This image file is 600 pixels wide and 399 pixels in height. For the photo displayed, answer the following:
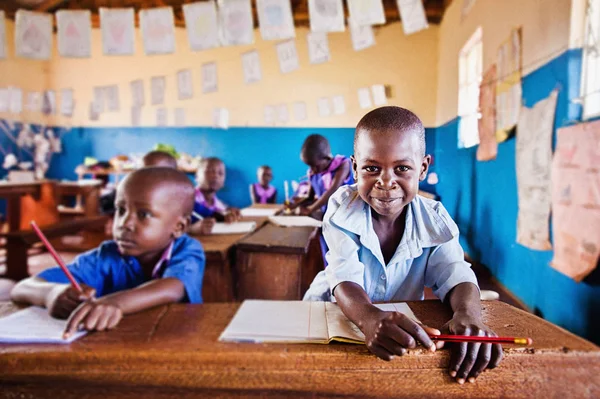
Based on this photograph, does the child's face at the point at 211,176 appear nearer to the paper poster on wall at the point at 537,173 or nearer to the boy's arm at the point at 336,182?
the paper poster on wall at the point at 537,173

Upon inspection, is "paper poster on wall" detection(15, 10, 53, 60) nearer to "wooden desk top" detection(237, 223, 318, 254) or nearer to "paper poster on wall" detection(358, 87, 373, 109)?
"wooden desk top" detection(237, 223, 318, 254)

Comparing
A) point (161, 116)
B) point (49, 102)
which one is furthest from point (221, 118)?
point (49, 102)

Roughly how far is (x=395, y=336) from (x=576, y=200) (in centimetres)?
155

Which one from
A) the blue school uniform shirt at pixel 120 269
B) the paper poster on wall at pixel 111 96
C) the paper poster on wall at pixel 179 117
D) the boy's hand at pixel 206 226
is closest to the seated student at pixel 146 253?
the blue school uniform shirt at pixel 120 269

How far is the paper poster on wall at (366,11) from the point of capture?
1.81m

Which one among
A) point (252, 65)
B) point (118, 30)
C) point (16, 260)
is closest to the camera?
point (118, 30)

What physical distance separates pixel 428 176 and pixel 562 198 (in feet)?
5.04

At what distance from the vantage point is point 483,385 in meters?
0.54

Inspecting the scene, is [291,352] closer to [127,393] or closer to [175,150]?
[127,393]

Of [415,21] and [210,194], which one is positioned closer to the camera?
[415,21]

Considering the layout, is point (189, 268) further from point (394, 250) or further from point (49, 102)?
point (49, 102)

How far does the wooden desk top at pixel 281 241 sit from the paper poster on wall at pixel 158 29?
6.15 ft

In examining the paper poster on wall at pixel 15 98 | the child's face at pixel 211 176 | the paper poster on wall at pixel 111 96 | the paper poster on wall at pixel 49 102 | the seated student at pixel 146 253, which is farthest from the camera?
the paper poster on wall at pixel 49 102

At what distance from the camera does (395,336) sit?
516 millimetres
